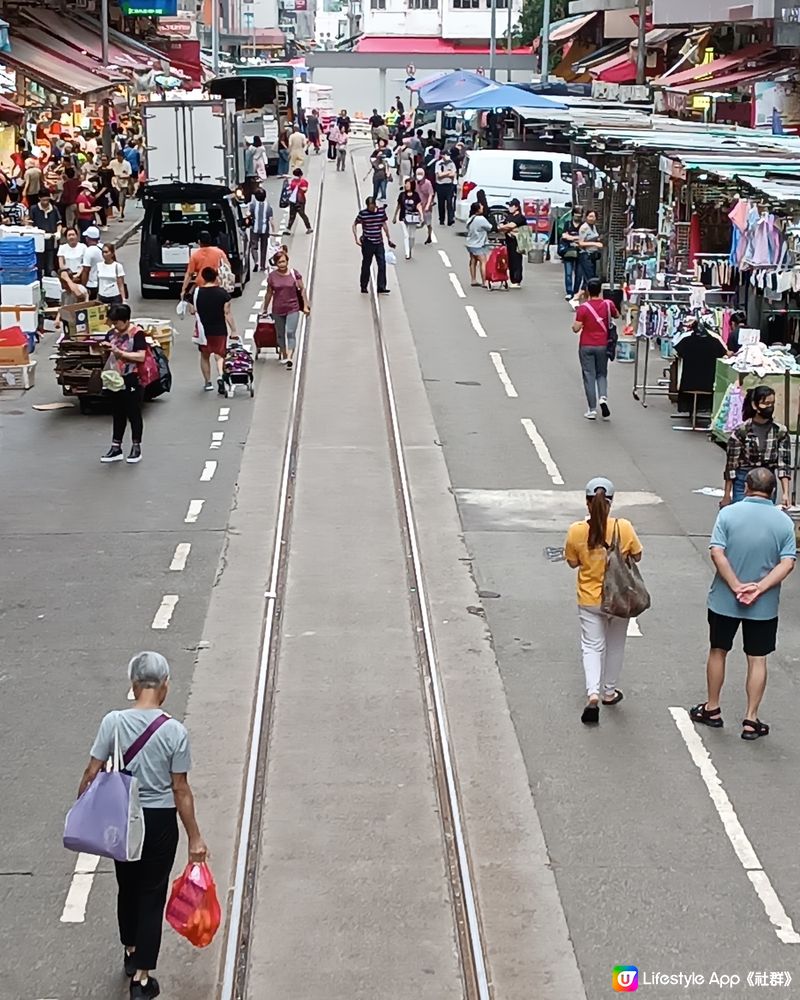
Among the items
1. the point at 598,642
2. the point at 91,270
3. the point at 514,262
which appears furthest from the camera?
the point at 514,262

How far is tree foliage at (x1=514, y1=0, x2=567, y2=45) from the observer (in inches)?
3211

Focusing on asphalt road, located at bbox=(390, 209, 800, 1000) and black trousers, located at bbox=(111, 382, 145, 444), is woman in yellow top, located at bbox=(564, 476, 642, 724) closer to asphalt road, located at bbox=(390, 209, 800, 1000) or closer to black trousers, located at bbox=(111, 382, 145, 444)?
asphalt road, located at bbox=(390, 209, 800, 1000)

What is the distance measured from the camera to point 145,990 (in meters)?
6.75

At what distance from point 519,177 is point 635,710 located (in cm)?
2781

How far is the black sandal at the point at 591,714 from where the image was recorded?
9805 mm

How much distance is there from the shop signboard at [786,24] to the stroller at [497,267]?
9417mm

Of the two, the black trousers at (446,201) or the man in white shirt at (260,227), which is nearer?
the man in white shirt at (260,227)

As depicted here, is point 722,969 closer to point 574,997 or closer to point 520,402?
point 574,997

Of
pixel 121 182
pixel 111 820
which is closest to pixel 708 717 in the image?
pixel 111 820

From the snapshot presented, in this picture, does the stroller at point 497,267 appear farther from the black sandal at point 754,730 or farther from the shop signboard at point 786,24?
the black sandal at point 754,730

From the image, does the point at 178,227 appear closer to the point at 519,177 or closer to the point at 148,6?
the point at 519,177

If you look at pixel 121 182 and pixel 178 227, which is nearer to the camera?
pixel 178 227

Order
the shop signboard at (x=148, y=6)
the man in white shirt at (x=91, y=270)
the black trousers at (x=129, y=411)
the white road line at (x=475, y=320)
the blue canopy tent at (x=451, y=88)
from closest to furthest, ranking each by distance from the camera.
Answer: the black trousers at (x=129, y=411) → the man in white shirt at (x=91, y=270) → the white road line at (x=475, y=320) → the blue canopy tent at (x=451, y=88) → the shop signboard at (x=148, y=6)

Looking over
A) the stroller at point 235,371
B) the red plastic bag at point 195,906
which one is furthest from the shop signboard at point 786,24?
the red plastic bag at point 195,906
